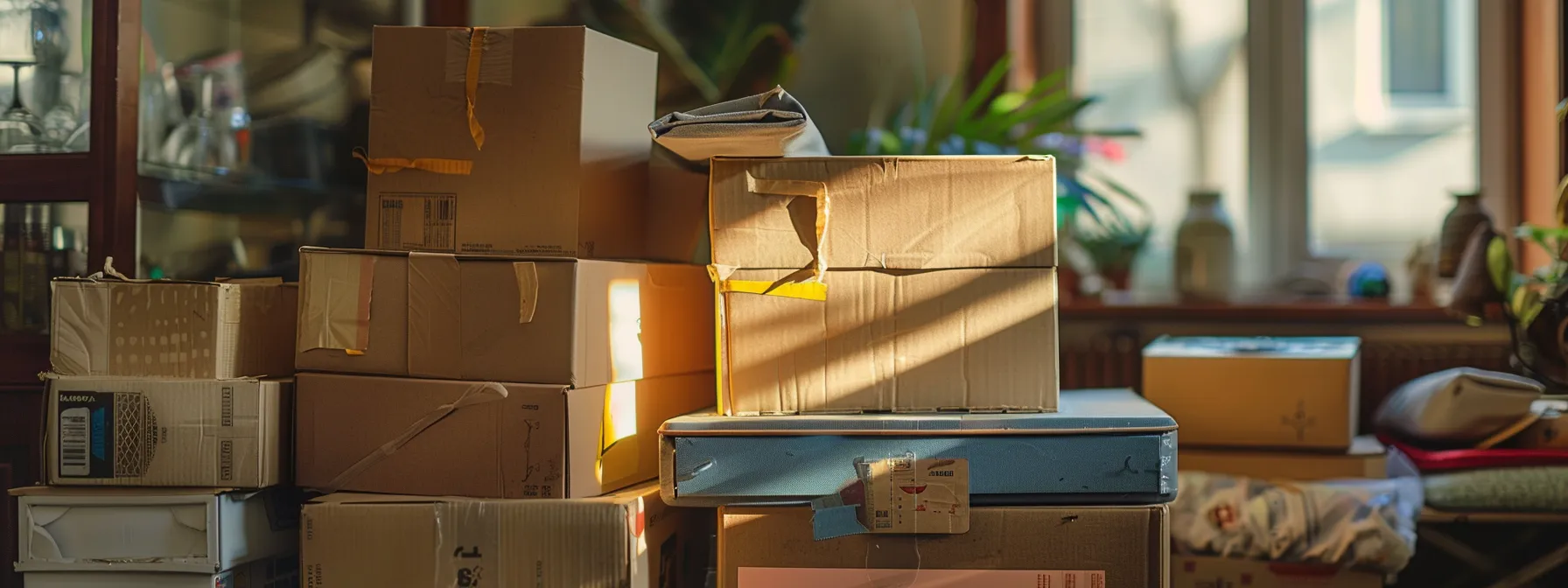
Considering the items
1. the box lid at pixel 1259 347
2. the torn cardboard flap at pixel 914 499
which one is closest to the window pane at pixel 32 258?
the torn cardboard flap at pixel 914 499

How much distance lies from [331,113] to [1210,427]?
1738 millimetres

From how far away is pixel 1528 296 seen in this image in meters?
2.01

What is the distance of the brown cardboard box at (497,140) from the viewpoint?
1465 mm

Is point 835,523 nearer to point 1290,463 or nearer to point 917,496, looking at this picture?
point 917,496

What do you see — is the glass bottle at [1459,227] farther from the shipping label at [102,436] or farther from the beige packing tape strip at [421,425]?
the shipping label at [102,436]

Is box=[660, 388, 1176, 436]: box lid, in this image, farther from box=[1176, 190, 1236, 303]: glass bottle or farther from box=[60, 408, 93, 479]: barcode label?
box=[1176, 190, 1236, 303]: glass bottle

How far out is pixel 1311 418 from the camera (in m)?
1.93

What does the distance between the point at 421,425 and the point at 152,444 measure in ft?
1.15

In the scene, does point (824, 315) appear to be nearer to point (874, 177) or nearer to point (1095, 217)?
point (874, 177)

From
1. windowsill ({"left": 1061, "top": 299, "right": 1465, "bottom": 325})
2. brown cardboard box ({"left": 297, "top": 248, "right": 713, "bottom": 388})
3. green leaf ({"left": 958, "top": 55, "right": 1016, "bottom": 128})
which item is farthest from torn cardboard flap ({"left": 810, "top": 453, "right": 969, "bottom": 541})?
windowsill ({"left": 1061, "top": 299, "right": 1465, "bottom": 325})

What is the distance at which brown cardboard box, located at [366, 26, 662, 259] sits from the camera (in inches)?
57.7

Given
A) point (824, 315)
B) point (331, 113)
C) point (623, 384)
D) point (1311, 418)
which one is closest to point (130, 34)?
point (331, 113)

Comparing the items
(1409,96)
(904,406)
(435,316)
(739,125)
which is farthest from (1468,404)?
(435,316)

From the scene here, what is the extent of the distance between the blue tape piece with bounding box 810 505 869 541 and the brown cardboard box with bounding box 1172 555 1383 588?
0.78m
